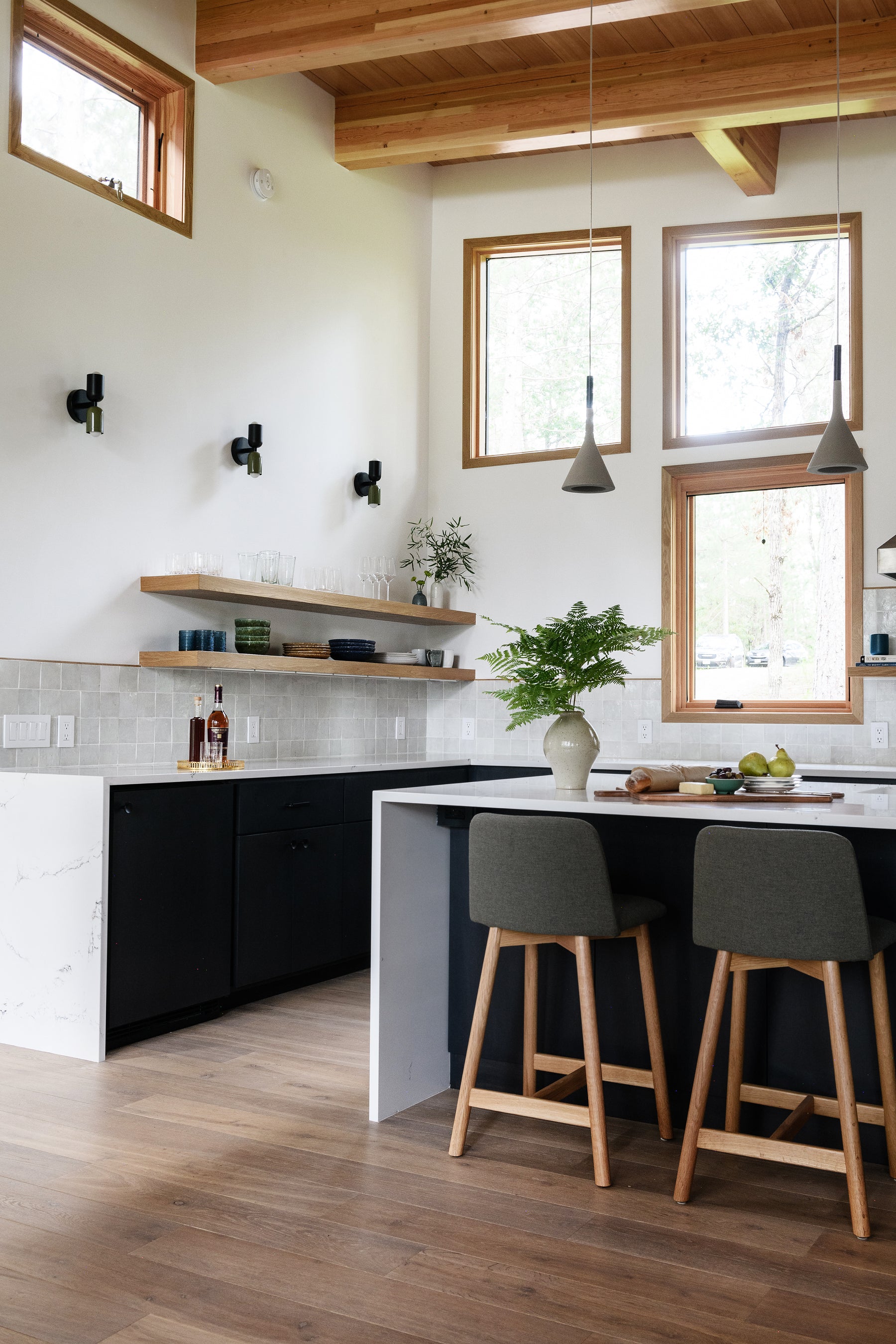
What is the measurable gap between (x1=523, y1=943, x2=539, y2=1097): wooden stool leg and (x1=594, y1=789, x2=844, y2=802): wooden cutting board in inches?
20.2

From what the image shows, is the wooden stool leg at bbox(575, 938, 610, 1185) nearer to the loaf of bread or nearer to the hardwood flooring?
the hardwood flooring

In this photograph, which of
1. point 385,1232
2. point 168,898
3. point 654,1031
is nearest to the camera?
point 385,1232

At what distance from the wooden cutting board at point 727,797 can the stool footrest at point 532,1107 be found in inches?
30.5

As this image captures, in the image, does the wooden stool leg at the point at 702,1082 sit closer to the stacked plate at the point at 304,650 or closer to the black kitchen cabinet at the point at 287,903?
the black kitchen cabinet at the point at 287,903

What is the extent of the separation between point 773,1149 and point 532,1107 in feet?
1.97

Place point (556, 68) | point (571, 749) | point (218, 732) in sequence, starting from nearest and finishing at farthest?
point (571, 749)
point (218, 732)
point (556, 68)

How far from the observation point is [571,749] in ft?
11.1

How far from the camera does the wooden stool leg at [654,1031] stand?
10.0ft

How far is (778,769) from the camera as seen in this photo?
3.31 meters

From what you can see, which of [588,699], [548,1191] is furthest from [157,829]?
[588,699]

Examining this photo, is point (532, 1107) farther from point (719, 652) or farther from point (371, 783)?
point (719, 652)

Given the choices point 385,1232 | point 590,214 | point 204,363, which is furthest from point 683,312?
point 385,1232

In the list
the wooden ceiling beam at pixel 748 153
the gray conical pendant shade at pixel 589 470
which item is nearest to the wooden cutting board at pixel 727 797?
the gray conical pendant shade at pixel 589 470

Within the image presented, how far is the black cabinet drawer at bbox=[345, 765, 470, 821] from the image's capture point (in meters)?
5.06
